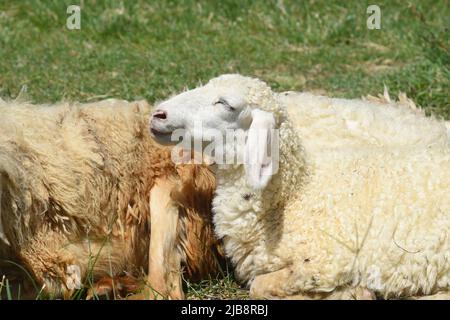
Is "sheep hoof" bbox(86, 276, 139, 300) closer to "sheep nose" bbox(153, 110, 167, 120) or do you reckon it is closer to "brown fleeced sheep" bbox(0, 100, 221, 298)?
"brown fleeced sheep" bbox(0, 100, 221, 298)

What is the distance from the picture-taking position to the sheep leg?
468 cm

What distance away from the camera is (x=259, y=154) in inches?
172

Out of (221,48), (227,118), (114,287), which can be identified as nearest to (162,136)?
(227,118)

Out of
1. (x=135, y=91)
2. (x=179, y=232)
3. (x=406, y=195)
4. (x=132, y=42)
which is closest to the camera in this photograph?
(x=406, y=195)

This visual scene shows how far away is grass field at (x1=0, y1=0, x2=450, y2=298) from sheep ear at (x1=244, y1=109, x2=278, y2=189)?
2836 millimetres

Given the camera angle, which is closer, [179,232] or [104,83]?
[179,232]

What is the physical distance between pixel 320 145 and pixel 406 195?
94 centimetres

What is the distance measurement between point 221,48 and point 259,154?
189 inches

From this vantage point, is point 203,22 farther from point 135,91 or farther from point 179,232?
point 179,232

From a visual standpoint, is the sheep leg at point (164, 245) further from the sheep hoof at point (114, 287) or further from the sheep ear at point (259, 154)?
the sheep ear at point (259, 154)

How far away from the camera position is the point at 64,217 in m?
4.54
